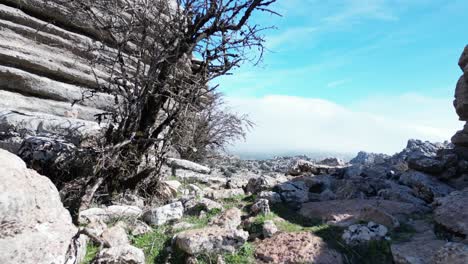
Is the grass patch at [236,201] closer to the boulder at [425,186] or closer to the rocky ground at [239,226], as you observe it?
the rocky ground at [239,226]

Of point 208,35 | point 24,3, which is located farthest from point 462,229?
point 24,3

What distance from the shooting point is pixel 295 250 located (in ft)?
16.3

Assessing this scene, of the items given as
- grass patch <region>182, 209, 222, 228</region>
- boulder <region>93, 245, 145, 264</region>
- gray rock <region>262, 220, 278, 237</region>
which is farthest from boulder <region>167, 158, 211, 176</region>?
boulder <region>93, 245, 145, 264</region>

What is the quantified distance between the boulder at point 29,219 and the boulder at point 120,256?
1.46 feet

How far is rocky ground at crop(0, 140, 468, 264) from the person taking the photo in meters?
3.68

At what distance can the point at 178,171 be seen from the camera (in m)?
10.4

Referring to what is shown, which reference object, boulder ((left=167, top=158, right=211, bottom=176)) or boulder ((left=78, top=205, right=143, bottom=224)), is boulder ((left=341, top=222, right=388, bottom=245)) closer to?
boulder ((left=78, top=205, right=143, bottom=224))

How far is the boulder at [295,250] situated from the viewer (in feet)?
15.8

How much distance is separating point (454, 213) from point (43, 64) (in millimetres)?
9453

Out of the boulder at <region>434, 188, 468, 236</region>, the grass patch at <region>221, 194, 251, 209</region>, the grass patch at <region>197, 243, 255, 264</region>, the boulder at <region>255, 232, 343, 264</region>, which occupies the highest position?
the boulder at <region>434, 188, 468, 236</region>

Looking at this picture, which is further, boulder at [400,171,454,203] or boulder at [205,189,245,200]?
boulder at [400,171,454,203]

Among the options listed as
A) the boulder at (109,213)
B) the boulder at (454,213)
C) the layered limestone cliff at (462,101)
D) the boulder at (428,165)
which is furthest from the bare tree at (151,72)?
the layered limestone cliff at (462,101)

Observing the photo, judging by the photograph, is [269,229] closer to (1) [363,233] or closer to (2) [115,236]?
(1) [363,233]

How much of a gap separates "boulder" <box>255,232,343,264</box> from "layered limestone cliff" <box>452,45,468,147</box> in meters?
10.5
